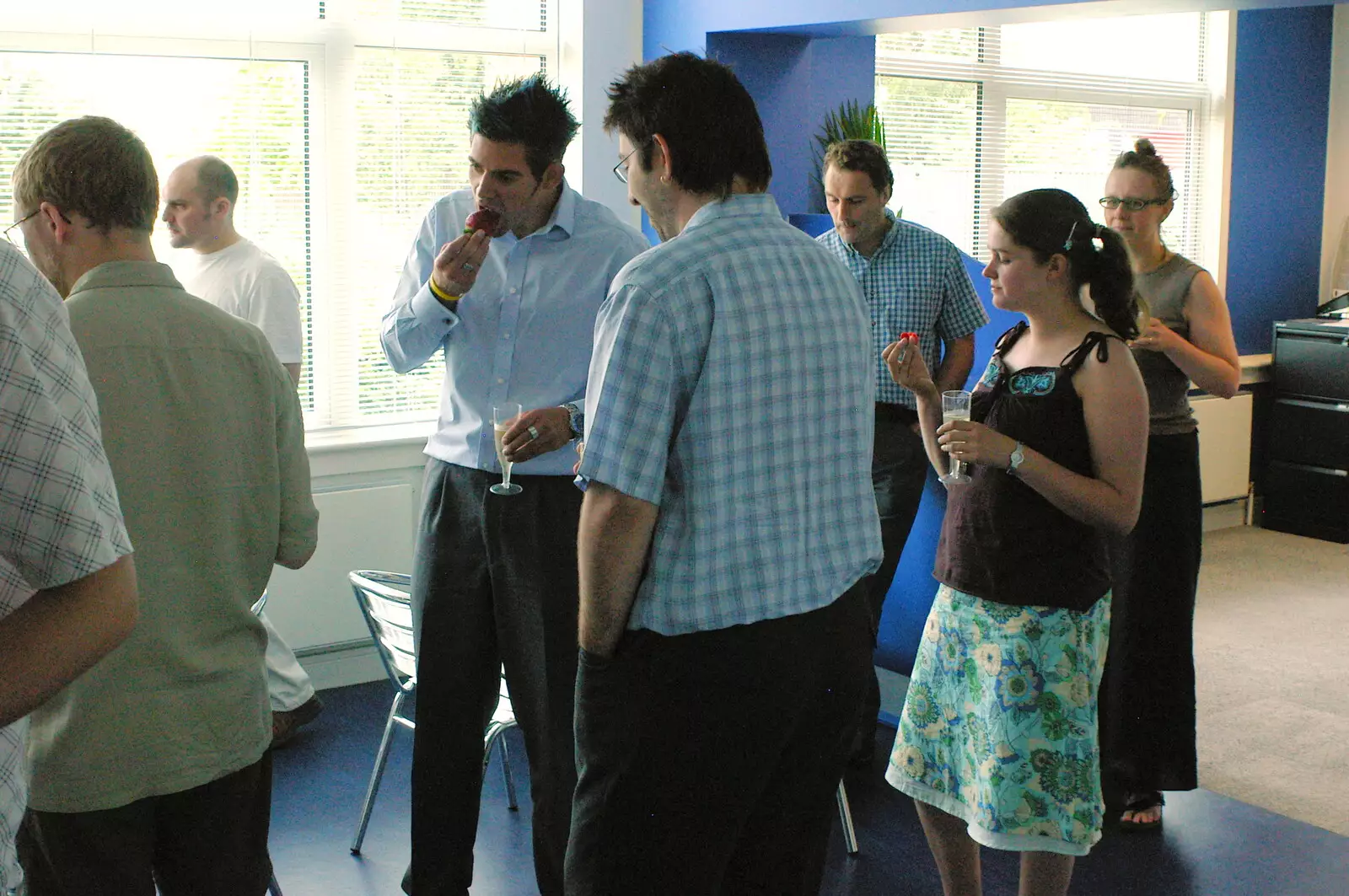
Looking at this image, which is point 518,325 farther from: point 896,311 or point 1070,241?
point 896,311

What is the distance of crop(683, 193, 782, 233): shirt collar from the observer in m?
1.79

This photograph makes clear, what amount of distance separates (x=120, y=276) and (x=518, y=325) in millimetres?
990

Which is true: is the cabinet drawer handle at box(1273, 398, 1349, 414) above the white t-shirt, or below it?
below

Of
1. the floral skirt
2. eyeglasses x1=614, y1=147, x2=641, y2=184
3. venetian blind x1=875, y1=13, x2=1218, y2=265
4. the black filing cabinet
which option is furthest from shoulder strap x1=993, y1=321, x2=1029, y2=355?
the black filing cabinet

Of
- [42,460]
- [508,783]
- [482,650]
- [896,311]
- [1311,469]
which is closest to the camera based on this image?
[42,460]

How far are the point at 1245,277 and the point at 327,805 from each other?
19.5 feet

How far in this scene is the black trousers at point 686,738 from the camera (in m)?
1.74

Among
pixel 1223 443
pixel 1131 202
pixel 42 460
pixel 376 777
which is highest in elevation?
pixel 1131 202

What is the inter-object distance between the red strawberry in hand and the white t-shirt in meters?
1.53

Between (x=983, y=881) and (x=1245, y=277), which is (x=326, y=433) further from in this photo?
(x=1245, y=277)

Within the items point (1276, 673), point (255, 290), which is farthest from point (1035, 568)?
point (1276, 673)

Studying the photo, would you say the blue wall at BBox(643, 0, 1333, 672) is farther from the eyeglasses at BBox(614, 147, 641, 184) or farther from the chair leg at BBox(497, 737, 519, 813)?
the eyeglasses at BBox(614, 147, 641, 184)

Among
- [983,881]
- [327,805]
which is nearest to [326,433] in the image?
[327,805]

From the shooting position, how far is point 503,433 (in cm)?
246
